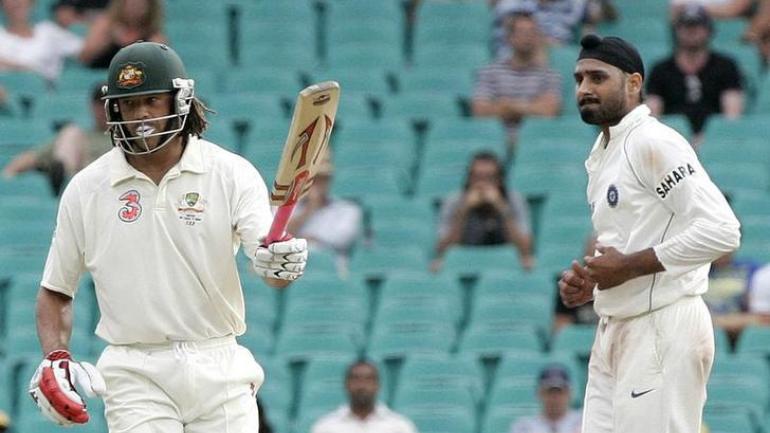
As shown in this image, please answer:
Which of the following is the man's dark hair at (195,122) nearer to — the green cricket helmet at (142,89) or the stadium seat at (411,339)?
the green cricket helmet at (142,89)

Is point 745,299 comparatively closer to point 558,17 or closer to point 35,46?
point 558,17

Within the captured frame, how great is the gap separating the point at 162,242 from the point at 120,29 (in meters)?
7.21

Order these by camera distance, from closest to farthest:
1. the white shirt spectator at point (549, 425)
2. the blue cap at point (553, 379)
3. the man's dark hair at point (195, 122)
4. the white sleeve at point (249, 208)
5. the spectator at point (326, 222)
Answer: the white sleeve at point (249, 208)
the man's dark hair at point (195, 122)
the blue cap at point (553, 379)
the white shirt spectator at point (549, 425)
the spectator at point (326, 222)

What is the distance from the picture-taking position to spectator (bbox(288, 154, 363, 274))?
38.0 ft

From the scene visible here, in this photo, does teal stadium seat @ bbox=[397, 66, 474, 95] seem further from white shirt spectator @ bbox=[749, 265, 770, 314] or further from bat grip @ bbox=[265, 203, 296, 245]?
bat grip @ bbox=[265, 203, 296, 245]

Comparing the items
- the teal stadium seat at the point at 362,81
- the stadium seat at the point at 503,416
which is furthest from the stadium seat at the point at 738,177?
the teal stadium seat at the point at 362,81

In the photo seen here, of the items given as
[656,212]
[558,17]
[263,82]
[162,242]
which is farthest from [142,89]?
[558,17]

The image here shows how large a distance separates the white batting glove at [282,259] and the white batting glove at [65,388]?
2.17 feet

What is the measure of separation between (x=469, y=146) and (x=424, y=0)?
1970mm

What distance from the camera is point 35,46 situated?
13398 millimetres

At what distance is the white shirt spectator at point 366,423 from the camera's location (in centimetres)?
999

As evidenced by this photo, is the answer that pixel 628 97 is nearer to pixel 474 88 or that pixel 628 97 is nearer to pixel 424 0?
pixel 474 88

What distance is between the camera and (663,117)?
1234cm

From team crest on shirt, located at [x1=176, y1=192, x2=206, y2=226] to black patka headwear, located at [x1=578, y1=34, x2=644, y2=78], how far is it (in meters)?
1.53
